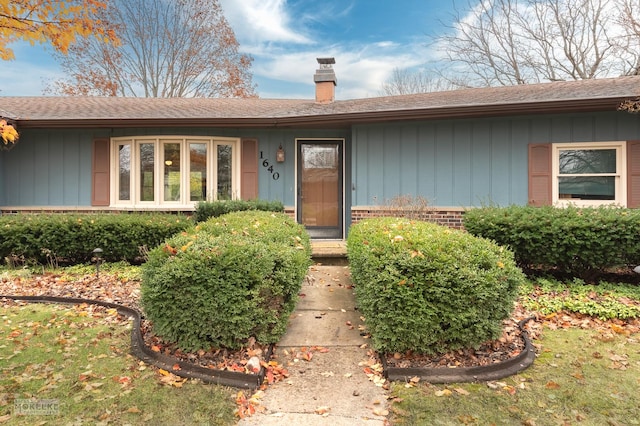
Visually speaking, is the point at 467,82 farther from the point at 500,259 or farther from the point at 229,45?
the point at 500,259

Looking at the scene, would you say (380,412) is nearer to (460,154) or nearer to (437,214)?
(437,214)

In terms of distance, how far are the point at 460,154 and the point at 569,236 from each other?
3.07m

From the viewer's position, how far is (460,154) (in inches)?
278

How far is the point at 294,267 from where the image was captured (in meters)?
3.10

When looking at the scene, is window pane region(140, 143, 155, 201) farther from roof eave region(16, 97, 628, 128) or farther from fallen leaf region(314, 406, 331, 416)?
fallen leaf region(314, 406, 331, 416)

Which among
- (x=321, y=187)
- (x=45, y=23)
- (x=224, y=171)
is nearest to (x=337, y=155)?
(x=321, y=187)

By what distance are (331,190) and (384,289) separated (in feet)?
18.3

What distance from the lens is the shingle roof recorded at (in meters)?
6.36

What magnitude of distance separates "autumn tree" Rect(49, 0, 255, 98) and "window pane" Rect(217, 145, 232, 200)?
12.2 m

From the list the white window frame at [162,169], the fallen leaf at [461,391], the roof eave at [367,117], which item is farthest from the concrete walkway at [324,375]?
the white window frame at [162,169]

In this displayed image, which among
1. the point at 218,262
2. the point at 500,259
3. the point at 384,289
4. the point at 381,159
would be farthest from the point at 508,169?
the point at 218,262

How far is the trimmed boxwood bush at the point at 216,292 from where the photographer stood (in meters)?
2.66

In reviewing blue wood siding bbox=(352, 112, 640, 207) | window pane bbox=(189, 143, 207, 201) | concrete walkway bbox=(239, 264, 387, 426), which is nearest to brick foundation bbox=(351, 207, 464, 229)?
blue wood siding bbox=(352, 112, 640, 207)

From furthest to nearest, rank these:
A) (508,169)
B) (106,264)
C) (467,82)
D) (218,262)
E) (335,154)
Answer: (467,82), (335,154), (508,169), (106,264), (218,262)
